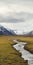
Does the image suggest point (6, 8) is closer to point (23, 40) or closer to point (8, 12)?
point (8, 12)

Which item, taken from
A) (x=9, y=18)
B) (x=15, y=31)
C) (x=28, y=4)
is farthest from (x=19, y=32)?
(x=28, y=4)

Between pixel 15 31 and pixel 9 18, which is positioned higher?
pixel 9 18

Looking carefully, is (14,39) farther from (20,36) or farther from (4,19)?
(4,19)

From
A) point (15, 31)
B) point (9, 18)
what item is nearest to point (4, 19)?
point (9, 18)

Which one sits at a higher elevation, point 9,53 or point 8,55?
point 9,53

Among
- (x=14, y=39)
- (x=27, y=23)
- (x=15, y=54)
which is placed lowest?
(x=15, y=54)

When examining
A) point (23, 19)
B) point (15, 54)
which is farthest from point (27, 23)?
point (15, 54)

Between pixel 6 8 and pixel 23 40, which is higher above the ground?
pixel 6 8

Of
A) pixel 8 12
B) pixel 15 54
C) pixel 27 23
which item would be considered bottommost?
pixel 15 54
